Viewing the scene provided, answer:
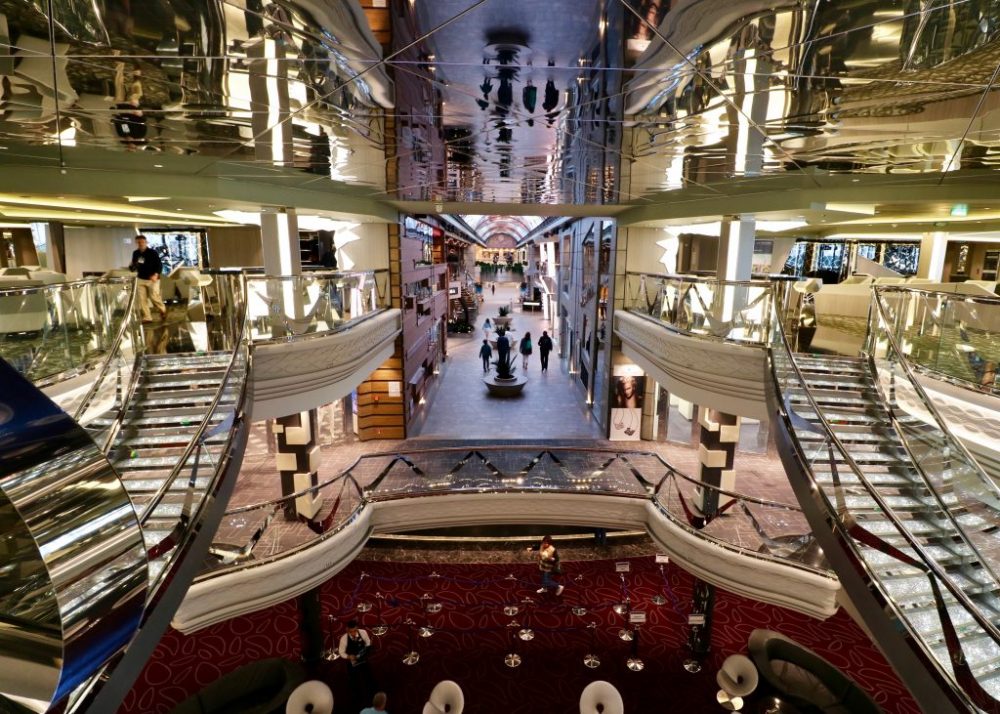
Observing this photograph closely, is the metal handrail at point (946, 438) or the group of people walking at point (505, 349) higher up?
the metal handrail at point (946, 438)

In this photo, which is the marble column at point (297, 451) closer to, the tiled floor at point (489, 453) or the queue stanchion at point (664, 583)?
the tiled floor at point (489, 453)

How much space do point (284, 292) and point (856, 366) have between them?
8000 mm

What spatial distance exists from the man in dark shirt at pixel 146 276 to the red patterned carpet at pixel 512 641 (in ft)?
17.7

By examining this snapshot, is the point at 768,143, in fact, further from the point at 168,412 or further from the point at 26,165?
the point at 26,165

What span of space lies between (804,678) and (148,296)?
445 inches

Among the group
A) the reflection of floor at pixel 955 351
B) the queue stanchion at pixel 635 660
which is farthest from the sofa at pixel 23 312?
the reflection of floor at pixel 955 351

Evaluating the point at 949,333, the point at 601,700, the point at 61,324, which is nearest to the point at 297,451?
the point at 61,324

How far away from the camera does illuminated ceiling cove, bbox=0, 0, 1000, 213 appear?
88.8 inches

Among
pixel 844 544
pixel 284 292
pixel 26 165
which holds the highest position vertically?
pixel 26 165

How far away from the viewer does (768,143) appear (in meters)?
4.27

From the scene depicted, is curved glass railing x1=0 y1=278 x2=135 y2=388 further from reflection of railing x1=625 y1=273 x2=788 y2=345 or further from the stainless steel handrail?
reflection of railing x1=625 y1=273 x2=788 y2=345

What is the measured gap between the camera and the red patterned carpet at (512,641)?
672 cm

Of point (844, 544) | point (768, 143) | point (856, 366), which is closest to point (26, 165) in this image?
point (768, 143)

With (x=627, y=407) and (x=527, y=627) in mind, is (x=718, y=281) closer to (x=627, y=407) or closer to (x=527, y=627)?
(x=627, y=407)
